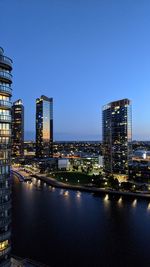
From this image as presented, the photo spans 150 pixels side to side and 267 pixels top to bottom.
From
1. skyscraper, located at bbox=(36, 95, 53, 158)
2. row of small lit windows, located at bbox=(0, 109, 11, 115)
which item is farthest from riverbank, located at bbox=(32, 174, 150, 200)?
skyscraper, located at bbox=(36, 95, 53, 158)

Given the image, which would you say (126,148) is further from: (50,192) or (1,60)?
(1,60)

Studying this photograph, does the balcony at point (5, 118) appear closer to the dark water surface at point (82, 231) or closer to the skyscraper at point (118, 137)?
the dark water surface at point (82, 231)

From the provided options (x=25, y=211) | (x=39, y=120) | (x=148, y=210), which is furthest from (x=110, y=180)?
(x=39, y=120)

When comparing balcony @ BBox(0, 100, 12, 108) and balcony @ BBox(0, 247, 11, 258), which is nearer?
balcony @ BBox(0, 100, 12, 108)

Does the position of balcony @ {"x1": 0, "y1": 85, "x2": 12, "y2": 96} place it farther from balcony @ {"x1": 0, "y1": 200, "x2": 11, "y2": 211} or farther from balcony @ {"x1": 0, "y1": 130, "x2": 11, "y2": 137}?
balcony @ {"x1": 0, "y1": 200, "x2": 11, "y2": 211}

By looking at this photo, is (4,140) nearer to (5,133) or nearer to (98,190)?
(5,133)

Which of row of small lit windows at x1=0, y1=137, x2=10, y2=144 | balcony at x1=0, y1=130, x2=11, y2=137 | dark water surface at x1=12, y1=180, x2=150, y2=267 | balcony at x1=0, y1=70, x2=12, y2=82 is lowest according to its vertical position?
dark water surface at x1=12, y1=180, x2=150, y2=267
